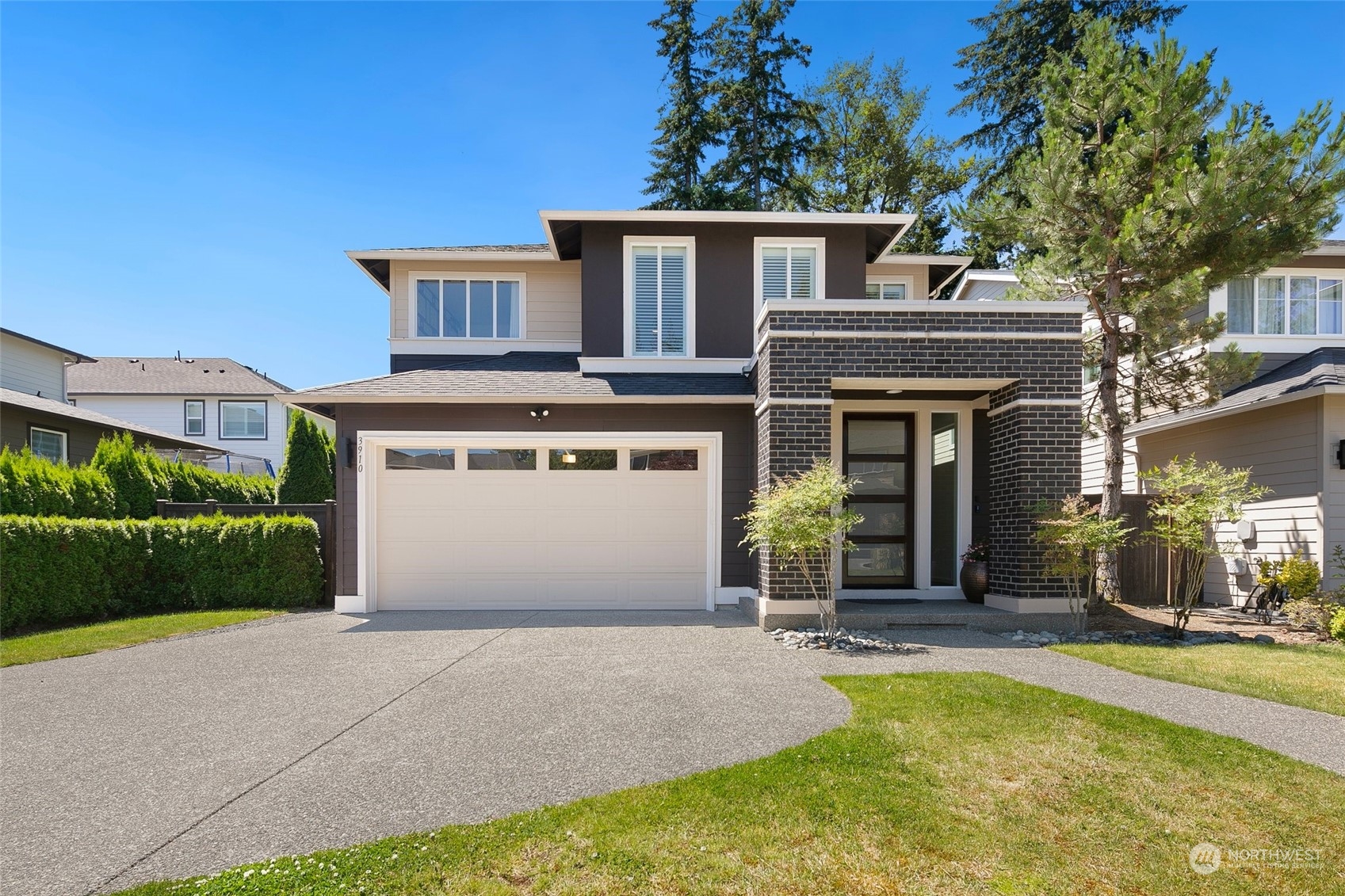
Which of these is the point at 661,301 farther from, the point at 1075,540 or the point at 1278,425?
the point at 1278,425

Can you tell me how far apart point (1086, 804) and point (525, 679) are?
3990 mm

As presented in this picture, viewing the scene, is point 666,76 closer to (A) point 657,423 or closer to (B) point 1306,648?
(A) point 657,423

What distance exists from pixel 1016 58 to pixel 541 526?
2074 cm

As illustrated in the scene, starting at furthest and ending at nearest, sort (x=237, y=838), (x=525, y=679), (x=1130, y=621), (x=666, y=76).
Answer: (x=666, y=76), (x=1130, y=621), (x=525, y=679), (x=237, y=838)

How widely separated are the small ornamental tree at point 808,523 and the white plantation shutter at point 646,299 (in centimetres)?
387

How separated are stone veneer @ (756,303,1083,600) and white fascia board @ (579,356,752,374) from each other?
8.67ft

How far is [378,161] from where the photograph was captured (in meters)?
11.2

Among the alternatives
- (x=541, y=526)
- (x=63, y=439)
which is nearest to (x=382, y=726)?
(x=541, y=526)

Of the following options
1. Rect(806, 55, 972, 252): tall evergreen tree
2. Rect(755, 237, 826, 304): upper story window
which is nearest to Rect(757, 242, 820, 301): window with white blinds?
Rect(755, 237, 826, 304): upper story window

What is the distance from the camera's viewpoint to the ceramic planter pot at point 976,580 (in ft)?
28.1

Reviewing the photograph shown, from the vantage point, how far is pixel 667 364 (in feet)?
34.4

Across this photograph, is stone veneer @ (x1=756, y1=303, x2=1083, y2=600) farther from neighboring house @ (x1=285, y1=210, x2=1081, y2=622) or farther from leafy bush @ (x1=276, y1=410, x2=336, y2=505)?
leafy bush @ (x1=276, y1=410, x2=336, y2=505)

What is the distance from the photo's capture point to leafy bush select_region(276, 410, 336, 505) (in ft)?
52.4

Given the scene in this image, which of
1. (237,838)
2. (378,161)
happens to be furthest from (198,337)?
(237,838)
